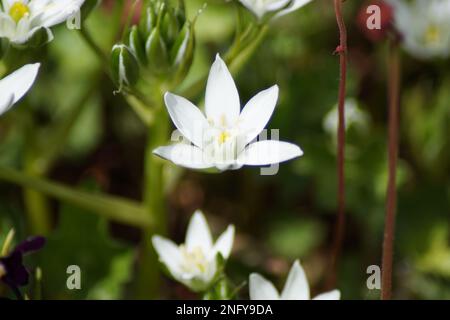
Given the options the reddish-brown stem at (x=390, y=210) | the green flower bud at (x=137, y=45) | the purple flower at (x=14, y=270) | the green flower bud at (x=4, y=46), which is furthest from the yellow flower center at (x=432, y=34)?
the purple flower at (x=14, y=270)

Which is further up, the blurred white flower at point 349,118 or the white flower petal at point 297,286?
the blurred white flower at point 349,118

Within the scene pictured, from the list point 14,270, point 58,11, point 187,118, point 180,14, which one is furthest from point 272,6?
point 14,270

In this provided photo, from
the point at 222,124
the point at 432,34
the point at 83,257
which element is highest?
the point at 432,34

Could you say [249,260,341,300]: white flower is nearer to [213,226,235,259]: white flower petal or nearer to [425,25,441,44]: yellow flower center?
[213,226,235,259]: white flower petal

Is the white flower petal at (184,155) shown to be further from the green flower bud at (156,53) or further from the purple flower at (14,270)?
the purple flower at (14,270)

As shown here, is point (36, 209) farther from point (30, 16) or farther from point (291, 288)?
point (291, 288)

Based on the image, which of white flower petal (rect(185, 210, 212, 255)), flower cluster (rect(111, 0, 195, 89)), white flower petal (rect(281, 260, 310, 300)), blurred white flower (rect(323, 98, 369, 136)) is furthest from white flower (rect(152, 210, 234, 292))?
blurred white flower (rect(323, 98, 369, 136))

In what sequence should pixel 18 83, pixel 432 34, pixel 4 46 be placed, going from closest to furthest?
pixel 18 83, pixel 4 46, pixel 432 34
